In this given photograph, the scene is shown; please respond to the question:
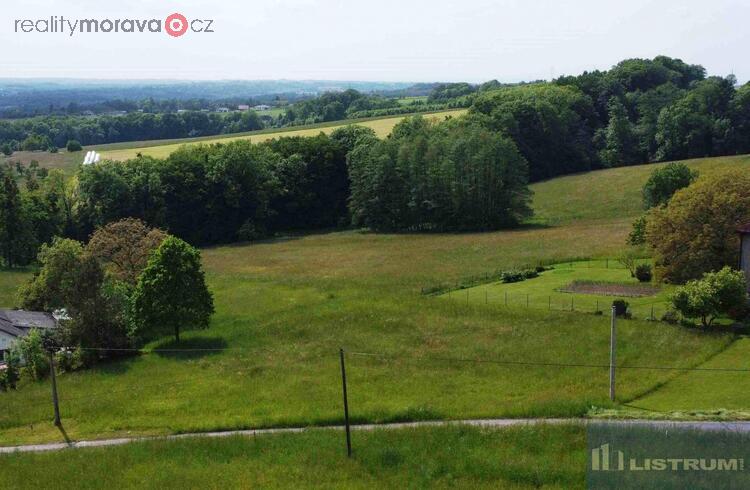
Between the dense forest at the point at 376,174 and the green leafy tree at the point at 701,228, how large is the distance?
4363 centimetres

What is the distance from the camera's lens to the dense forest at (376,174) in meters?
100

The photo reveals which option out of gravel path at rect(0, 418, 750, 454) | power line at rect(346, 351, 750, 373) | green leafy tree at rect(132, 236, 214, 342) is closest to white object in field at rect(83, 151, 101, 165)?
green leafy tree at rect(132, 236, 214, 342)

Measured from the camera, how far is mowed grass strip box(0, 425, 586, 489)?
30.0 metres

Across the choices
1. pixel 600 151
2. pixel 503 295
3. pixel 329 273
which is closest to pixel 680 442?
pixel 503 295

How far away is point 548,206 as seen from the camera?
107438mm

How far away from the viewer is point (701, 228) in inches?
2138

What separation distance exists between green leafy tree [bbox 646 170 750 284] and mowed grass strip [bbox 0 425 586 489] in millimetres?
25586

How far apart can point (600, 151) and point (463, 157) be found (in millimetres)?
38921

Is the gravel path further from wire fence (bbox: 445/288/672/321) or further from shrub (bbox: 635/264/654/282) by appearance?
shrub (bbox: 635/264/654/282)

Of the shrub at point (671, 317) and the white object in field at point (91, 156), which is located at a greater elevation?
the white object in field at point (91, 156)

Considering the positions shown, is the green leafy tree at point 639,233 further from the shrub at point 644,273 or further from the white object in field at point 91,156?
the white object in field at point 91,156

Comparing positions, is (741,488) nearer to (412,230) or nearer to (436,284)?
(436,284)

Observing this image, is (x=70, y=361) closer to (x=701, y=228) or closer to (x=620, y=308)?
(x=620, y=308)

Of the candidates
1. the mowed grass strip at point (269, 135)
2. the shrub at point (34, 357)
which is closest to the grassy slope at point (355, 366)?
the shrub at point (34, 357)
